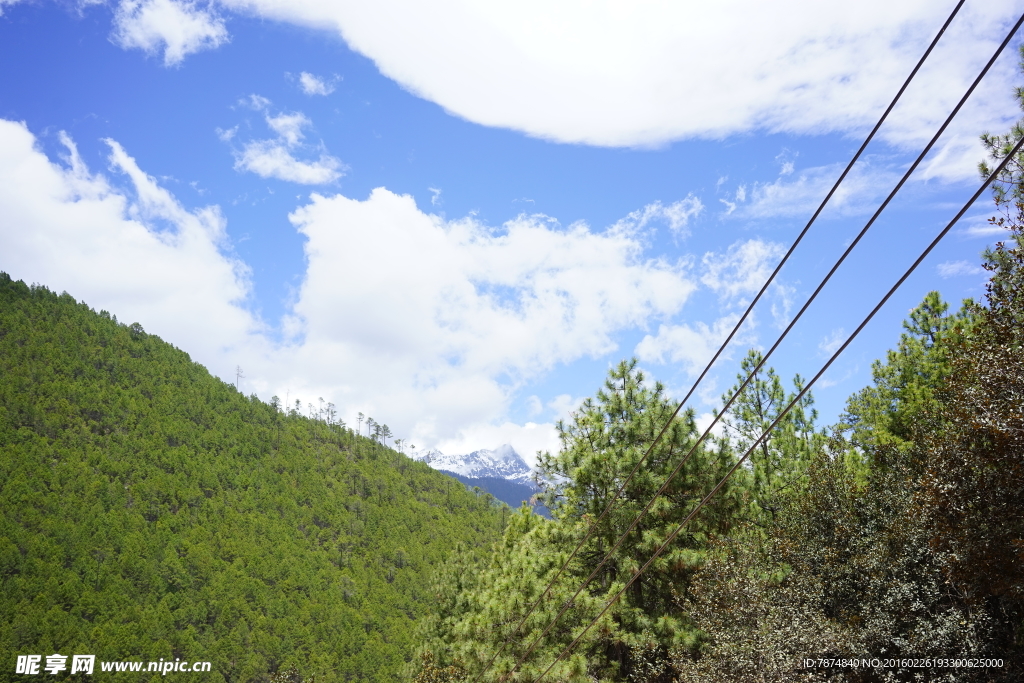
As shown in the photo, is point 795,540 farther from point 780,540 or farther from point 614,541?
point 614,541

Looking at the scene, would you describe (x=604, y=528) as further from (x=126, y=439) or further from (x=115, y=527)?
(x=126, y=439)

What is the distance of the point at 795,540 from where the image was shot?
14.3 meters

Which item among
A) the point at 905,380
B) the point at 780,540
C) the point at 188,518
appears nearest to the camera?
the point at 780,540

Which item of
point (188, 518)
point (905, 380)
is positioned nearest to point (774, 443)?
point (905, 380)

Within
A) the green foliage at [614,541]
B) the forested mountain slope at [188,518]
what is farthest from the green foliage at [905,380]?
the forested mountain slope at [188,518]

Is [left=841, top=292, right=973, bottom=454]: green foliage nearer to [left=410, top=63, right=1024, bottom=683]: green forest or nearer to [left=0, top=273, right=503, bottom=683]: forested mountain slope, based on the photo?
[left=410, top=63, right=1024, bottom=683]: green forest

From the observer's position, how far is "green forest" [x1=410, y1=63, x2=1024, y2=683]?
9.40 metres

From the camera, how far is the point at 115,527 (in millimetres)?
123688

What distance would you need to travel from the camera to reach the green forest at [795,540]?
30.8 feet

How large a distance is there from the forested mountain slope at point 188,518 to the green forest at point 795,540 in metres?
95.8

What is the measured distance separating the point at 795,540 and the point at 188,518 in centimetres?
14267

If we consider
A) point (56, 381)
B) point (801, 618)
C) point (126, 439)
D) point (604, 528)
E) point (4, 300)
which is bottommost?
point (801, 618)

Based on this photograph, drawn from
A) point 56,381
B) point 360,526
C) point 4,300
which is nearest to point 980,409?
point 360,526

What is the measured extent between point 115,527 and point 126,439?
3188 centimetres
